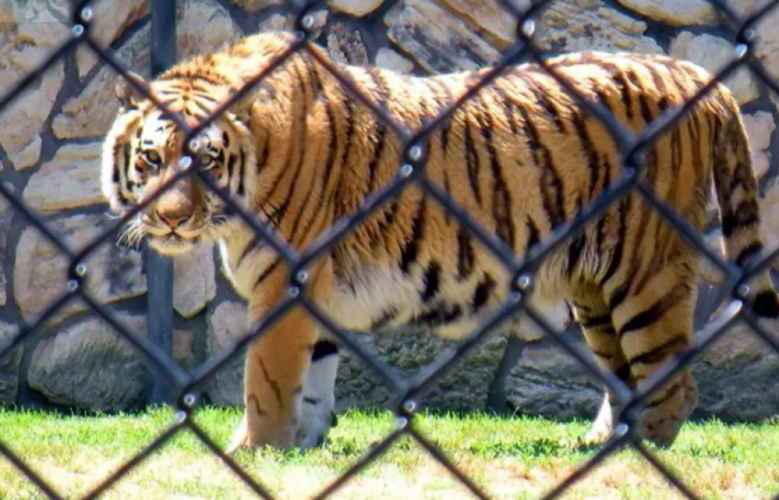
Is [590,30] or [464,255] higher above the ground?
[590,30]

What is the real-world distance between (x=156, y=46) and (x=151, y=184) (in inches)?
56.6

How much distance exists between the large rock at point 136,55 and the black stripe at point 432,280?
1.60 meters

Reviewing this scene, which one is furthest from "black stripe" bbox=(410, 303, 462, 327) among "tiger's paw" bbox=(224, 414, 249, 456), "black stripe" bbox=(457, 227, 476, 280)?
"tiger's paw" bbox=(224, 414, 249, 456)

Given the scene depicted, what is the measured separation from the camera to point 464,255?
4.39 metres

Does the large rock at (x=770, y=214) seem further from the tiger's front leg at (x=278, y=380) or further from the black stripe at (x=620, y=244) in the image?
the tiger's front leg at (x=278, y=380)

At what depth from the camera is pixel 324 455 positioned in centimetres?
399

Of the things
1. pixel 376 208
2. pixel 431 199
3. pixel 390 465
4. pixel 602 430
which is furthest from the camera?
pixel 602 430

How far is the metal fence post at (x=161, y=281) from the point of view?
5.36 m

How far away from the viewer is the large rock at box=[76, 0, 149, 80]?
5.50 meters

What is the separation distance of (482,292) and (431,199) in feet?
1.30

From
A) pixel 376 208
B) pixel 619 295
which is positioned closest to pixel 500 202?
pixel 619 295

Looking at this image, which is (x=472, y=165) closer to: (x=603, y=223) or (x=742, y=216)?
(x=603, y=223)

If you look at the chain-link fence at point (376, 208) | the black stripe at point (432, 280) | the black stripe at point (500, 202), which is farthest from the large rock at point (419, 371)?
the chain-link fence at point (376, 208)

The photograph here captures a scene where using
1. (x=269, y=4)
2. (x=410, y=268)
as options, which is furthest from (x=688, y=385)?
(x=269, y=4)
